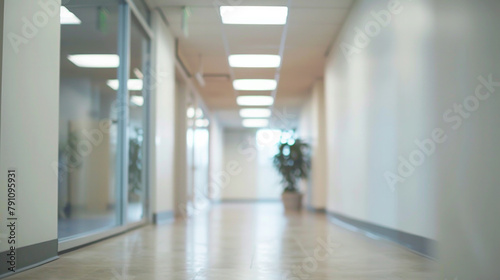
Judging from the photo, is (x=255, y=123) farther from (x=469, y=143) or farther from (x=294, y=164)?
(x=469, y=143)

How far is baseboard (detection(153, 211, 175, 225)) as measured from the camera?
7076 millimetres

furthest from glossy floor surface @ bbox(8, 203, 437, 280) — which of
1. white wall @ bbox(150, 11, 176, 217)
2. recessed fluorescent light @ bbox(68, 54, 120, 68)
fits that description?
recessed fluorescent light @ bbox(68, 54, 120, 68)

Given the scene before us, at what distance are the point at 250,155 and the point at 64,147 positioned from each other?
40.9 ft

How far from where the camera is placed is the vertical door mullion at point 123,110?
5.75 m

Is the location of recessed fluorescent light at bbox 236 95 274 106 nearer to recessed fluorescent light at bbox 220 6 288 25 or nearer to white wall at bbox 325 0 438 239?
white wall at bbox 325 0 438 239

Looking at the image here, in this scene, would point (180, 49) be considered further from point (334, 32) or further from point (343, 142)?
point (343, 142)

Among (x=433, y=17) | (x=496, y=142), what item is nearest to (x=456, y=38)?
(x=433, y=17)

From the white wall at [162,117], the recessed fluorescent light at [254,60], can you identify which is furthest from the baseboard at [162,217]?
the recessed fluorescent light at [254,60]

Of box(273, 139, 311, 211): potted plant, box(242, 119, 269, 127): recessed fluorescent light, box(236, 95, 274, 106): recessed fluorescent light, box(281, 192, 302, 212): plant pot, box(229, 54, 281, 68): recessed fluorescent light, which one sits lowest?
box(281, 192, 302, 212): plant pot

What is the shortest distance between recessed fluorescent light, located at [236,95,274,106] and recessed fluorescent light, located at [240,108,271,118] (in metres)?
1.06

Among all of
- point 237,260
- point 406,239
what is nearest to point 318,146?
point 406,239

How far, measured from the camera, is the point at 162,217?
24.6ft

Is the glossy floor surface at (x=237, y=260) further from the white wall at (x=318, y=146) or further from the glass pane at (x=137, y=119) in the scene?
the white wall at (x=318, y=146)

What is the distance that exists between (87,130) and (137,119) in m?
3.72
